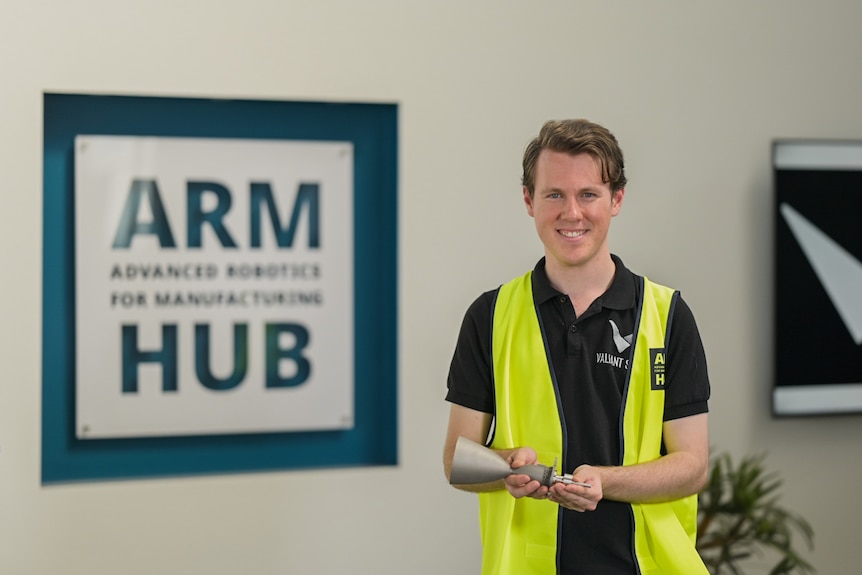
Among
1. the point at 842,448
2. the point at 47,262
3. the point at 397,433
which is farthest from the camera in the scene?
the point at 842,448

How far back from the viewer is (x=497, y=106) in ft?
10.5

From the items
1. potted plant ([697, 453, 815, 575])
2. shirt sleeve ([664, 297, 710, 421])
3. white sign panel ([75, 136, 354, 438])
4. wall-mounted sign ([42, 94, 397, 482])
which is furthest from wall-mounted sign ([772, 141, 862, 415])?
shirt sleeve ([664, 297, 710, 421])

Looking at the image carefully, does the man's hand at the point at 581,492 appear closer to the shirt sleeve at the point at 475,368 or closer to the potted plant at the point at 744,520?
the shirt sleeve at the point at 475,368

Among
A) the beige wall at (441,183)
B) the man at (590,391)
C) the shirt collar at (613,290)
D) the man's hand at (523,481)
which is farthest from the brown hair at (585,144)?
the beige wall at (441,183)

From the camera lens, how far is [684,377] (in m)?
1.92

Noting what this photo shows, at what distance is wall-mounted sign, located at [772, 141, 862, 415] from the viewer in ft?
11.1

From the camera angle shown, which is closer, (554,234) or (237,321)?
(554,234)

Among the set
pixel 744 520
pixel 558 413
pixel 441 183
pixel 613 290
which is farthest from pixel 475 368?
pixel 744 520

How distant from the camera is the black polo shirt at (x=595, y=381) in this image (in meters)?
1.88

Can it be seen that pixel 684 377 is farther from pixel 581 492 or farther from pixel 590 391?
pixel 581 492

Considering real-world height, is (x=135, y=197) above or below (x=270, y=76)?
below

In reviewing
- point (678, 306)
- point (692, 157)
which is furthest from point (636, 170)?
point (678, 306)

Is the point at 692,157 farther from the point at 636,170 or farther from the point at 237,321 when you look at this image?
the point at 237,321

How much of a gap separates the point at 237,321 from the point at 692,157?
1.48 m
